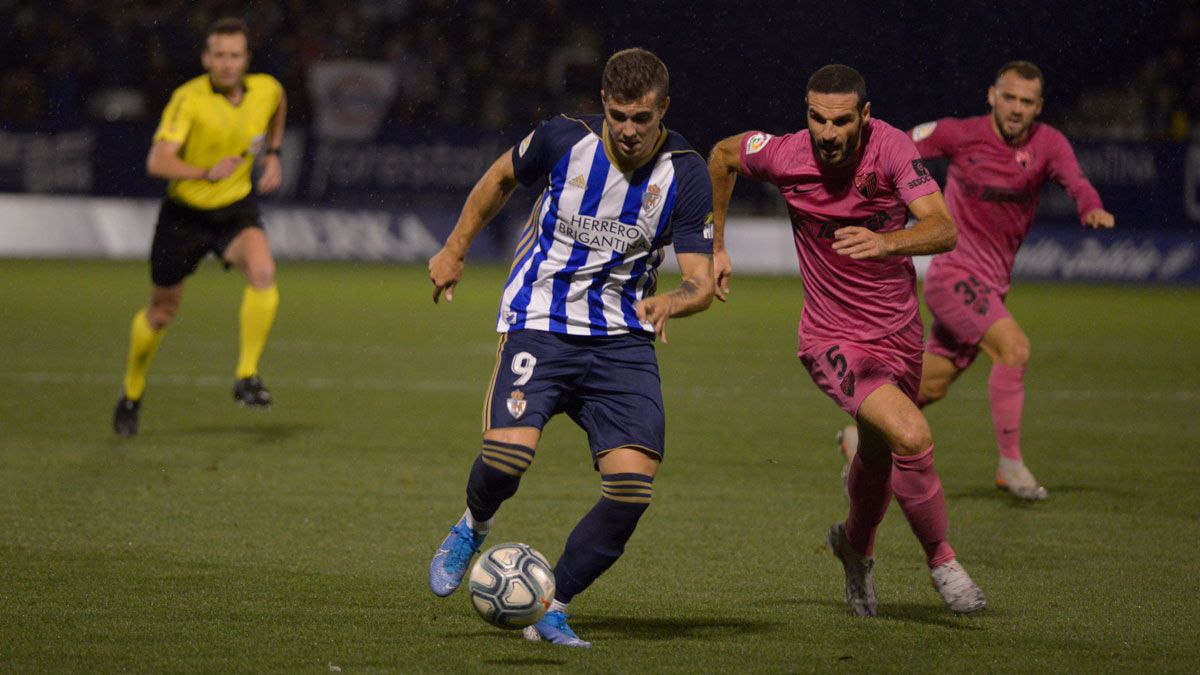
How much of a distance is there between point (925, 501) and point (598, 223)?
1.49 m

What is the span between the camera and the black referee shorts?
395 inches

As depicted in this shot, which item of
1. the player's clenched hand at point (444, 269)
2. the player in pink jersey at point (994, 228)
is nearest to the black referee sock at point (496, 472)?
the player's clenched hand at point (444, 269)

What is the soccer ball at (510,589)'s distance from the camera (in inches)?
195

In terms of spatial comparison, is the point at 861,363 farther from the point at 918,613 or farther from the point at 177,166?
the point at 177,166

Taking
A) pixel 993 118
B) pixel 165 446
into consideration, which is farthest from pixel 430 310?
pixel 993 118

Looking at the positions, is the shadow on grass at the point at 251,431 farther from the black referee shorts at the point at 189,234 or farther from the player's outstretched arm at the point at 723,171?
the player's outstretched arm at the point at 723,171

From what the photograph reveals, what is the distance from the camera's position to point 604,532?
17.1 ft

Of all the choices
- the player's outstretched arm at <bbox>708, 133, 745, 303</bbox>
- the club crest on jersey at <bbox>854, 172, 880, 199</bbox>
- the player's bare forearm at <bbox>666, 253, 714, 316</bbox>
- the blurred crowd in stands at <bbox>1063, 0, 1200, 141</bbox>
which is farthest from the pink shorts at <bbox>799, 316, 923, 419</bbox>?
the blurred crowd in stands at <bbox>1063, 0, 1200, 141</bbox>

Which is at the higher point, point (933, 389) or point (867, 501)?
point (867, 501)

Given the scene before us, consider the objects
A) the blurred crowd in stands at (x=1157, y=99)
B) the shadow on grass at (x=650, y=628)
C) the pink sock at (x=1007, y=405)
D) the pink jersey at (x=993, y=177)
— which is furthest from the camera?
the blurred crowd in stands at (x=1157, y=99)

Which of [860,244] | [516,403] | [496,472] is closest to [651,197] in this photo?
[860,244]

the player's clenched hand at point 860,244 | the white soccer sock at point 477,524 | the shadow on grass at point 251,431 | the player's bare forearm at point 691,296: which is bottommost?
the shadow on grass at point 251,431

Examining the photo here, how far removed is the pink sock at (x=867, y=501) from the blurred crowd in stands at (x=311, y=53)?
1846 cm

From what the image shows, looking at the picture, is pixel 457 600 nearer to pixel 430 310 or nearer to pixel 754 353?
pixel 754 353
